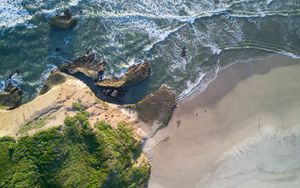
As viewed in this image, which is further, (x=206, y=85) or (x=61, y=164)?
(x=206, y=85)

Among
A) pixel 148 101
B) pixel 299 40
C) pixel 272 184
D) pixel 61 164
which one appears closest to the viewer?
pixel 61 164

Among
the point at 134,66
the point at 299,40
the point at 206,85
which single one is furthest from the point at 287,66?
the point at 134,66

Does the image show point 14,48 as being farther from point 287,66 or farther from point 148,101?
point 287,66

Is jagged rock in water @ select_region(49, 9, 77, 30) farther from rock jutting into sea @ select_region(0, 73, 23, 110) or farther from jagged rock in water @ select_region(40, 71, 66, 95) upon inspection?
rock jutting into sea @ select_region(0, 73, 23, 110)

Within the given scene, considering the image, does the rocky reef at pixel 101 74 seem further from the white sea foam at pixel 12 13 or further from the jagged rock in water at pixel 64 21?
the white sea foam at pixel 12 13

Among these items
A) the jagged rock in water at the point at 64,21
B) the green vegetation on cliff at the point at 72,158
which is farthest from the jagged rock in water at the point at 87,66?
the green vegetation on cliff at the point at 72,158

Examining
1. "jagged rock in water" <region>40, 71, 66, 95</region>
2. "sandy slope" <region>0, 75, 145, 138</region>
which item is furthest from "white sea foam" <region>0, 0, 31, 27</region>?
"sandy slope" <region>0, 75, 145, 138</region>
